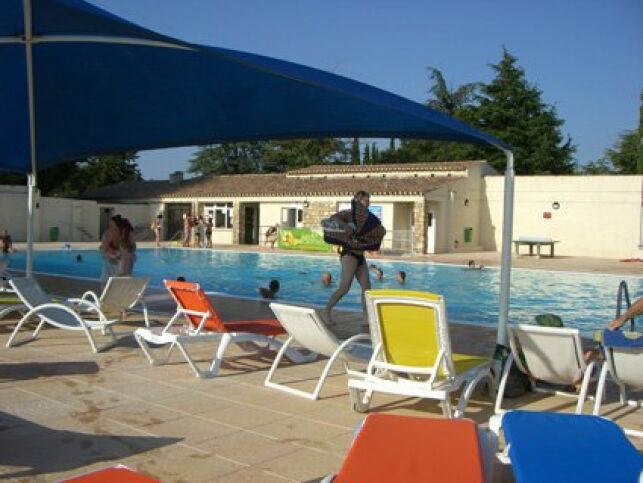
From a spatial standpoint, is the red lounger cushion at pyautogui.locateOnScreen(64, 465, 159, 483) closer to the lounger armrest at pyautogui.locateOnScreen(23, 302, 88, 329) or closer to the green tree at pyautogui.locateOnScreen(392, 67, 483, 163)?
the lounger armrest at pyautogui.locateOnScreen(23, 302, 88, 329)

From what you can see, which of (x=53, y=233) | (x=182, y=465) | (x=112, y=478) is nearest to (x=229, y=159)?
(x=53, y=233)

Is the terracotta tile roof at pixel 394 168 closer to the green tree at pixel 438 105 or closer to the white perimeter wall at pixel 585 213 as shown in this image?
the white perimeter wall at pixel 585 213

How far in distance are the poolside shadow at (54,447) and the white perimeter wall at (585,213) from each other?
2723 centimetres

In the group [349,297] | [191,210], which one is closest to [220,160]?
[191,210]

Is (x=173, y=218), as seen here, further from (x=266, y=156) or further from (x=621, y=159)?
(x=621, y=159)

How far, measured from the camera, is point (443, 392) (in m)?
4.27

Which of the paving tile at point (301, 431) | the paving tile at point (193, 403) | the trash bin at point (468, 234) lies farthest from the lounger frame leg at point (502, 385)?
the trash bin at point (468, 234)

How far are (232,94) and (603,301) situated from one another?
1136 centimetres

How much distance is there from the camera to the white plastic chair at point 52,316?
6.60m

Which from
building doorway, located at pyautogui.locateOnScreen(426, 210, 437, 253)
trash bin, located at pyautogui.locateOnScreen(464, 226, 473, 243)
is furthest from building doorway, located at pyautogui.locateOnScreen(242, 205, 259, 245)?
trash bin, located at pyautogui.locateOnScreen(464, 226, 473, 243)

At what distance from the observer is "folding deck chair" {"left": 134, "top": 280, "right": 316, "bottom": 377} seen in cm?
576

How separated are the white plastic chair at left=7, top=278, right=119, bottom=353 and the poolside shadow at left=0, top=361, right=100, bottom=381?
1.72ft

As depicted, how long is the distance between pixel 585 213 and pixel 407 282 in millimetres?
14465

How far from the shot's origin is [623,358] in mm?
4309
